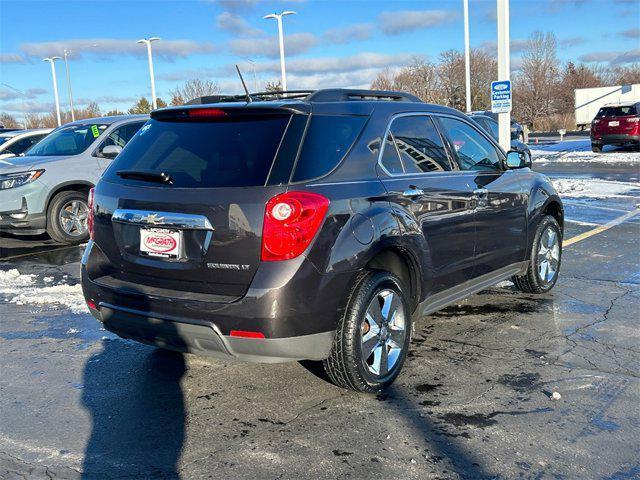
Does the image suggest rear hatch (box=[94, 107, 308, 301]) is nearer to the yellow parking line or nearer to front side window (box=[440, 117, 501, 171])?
front side window (box=[440, 117, 501, 171])

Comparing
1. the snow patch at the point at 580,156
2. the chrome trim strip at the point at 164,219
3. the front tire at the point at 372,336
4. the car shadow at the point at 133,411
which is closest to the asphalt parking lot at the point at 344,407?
the car shadow at the point at 133,411

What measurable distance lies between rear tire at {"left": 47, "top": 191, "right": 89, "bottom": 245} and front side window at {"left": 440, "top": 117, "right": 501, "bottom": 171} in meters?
6.43

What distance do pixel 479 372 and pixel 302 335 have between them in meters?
1.43

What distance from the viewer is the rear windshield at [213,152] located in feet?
12.0

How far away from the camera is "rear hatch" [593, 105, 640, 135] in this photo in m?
23.6

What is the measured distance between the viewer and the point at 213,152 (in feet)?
12.6

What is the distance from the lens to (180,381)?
4.28 metres

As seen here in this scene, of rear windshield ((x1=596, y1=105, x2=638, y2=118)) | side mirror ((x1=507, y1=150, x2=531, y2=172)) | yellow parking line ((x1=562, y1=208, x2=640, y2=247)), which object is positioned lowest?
Result: yellow parking line ((x1=562, y1=208, x2=640, y2=247))

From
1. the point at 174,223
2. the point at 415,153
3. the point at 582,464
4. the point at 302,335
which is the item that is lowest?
the point at 582,464

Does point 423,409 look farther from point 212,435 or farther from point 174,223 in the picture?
point 174,223

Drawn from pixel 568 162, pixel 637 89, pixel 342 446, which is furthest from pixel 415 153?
pixel 637 89

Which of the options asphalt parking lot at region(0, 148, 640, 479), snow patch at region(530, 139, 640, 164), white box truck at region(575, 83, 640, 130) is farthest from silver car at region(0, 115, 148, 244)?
white box truck at region(575, 83, 640, 130)

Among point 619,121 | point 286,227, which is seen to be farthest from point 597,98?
point 286,227

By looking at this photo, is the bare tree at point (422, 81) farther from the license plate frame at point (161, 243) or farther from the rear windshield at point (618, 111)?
the license plate frame at point (161, 243)
